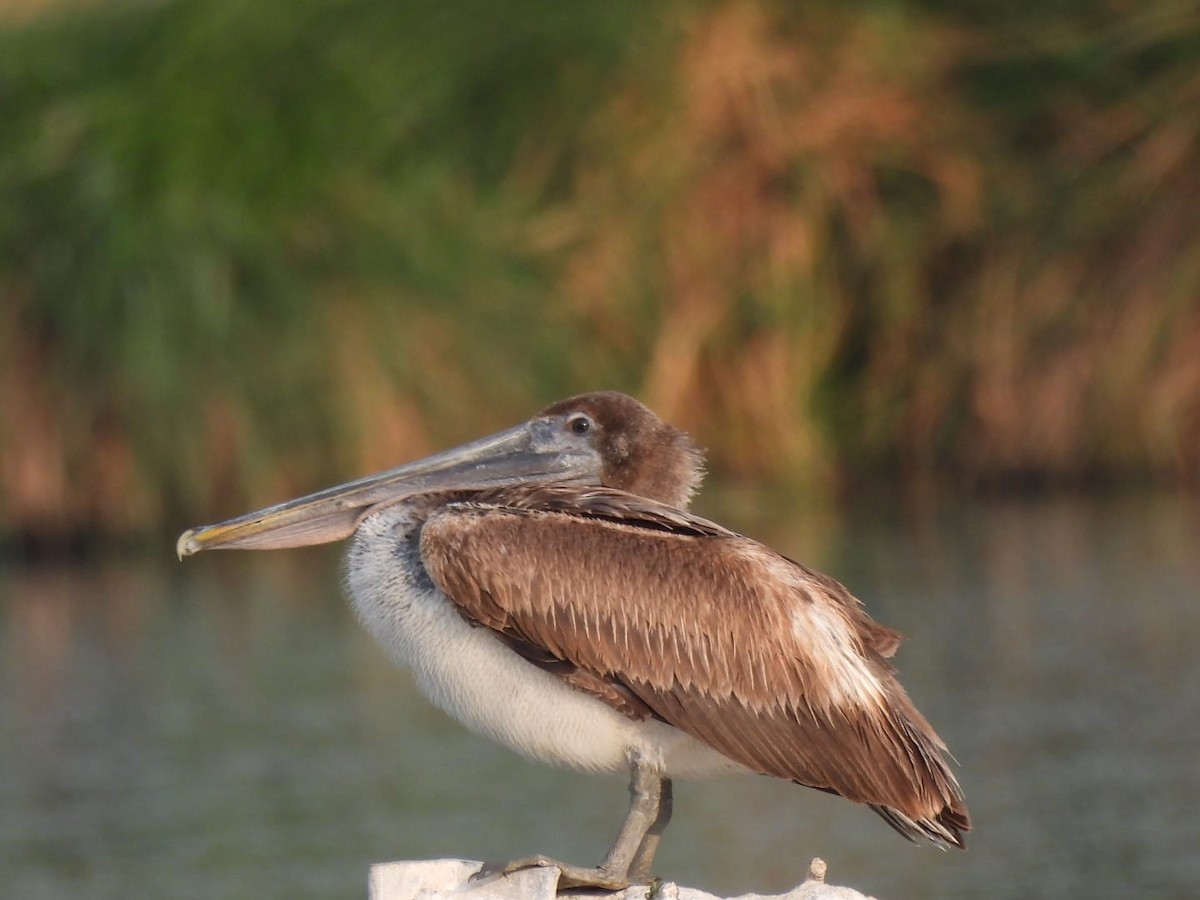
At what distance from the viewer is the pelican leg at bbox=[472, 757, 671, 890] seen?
181 inches

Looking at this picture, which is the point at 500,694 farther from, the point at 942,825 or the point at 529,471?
the point at 942,825

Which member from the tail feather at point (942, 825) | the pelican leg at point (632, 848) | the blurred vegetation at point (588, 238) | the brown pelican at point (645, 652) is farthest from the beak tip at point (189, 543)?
the blurred vegetation at point (588, 238)

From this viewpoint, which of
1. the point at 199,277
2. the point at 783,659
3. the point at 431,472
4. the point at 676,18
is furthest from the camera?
the point at 676,18

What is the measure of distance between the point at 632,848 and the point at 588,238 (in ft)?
41.1

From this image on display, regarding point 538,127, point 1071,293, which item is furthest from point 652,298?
point 1071,293

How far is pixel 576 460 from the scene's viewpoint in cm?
571

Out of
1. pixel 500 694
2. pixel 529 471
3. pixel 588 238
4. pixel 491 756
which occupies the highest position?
pixel 588 238

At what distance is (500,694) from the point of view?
4.99 metres

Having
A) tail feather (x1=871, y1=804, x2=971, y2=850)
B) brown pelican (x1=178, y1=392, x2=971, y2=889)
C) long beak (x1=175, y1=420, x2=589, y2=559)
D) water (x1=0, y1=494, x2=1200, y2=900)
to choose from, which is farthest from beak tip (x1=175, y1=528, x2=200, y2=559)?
water (x1=0, y1=494, x2=1200, y2=900)

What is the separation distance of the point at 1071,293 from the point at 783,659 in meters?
11.9

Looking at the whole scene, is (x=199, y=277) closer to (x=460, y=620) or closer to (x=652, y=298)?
(x=652, y=298)

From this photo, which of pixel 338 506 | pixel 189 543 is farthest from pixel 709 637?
pixel 189 543

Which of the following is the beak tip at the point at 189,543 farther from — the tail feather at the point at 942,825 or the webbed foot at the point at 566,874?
the tail feather at the point at 942,825

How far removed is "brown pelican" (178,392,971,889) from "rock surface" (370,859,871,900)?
0.31 meters
